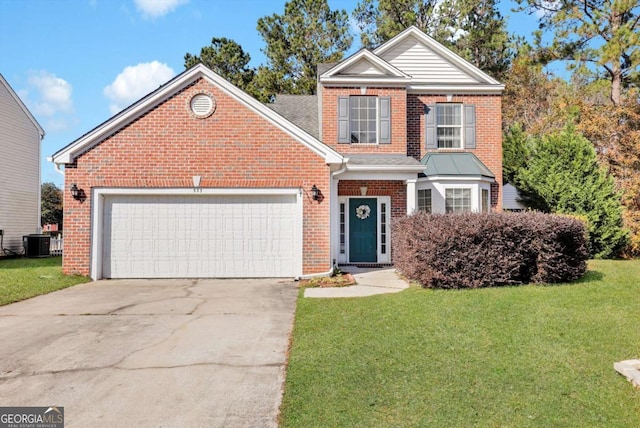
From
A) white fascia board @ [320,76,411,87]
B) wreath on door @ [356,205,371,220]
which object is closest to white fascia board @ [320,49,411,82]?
white fascia board @ [320,76,411,87]

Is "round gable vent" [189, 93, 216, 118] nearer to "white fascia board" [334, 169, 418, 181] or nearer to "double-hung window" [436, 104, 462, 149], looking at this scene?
"white fascia board" [334, 169, 418, 181]

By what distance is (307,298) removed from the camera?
8438 millimetres

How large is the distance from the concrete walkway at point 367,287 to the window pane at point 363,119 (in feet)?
15.4

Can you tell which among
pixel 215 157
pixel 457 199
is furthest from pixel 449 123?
pixel 215 157

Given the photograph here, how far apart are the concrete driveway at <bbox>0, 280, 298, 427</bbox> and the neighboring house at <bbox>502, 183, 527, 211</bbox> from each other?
1083cm

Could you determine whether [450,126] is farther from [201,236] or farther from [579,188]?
[201,236]

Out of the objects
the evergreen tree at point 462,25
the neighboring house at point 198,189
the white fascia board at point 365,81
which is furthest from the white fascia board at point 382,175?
the evergreen tree at point 462,25

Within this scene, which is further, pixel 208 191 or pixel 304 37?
pixel 304 37

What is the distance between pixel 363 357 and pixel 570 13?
817 inches

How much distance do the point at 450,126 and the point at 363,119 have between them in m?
3.12

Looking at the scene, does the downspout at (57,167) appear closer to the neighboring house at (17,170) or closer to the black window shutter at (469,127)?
the neighboring house at (17,170)

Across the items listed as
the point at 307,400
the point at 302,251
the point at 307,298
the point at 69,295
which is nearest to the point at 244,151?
the point at 302,251

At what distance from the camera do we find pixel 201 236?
1107cm

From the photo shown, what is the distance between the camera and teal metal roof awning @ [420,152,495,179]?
43.5 ft
